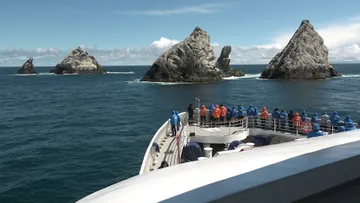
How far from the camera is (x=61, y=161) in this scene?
24.6m

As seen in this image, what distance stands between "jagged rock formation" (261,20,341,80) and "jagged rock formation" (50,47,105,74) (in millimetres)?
106627

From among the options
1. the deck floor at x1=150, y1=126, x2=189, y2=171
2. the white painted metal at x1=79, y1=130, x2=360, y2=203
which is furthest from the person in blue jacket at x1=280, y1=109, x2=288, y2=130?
the white painted metal at x1=79, y1=130, x2=360, y2=203

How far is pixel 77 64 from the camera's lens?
591 feet

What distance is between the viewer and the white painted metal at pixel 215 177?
297 centimetres

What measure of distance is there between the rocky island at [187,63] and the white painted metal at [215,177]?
9963 centimetres

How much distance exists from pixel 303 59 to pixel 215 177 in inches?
4585

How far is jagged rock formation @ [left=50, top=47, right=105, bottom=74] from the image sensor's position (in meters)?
177

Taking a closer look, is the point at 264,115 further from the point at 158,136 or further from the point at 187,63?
the point at 187,63

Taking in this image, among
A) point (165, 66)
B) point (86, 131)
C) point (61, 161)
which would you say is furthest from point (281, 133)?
point (165, 66)

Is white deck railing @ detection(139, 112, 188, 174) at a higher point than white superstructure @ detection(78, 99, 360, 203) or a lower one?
lower

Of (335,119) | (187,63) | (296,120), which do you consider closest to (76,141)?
(296,120)

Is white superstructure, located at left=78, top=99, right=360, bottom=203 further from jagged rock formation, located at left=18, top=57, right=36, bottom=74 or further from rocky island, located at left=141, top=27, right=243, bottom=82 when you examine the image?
jagged rock formation, located at left=18, top=57, right=36, bottom=74

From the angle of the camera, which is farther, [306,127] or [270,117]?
[270,117]

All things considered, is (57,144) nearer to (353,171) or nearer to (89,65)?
(353,171)
